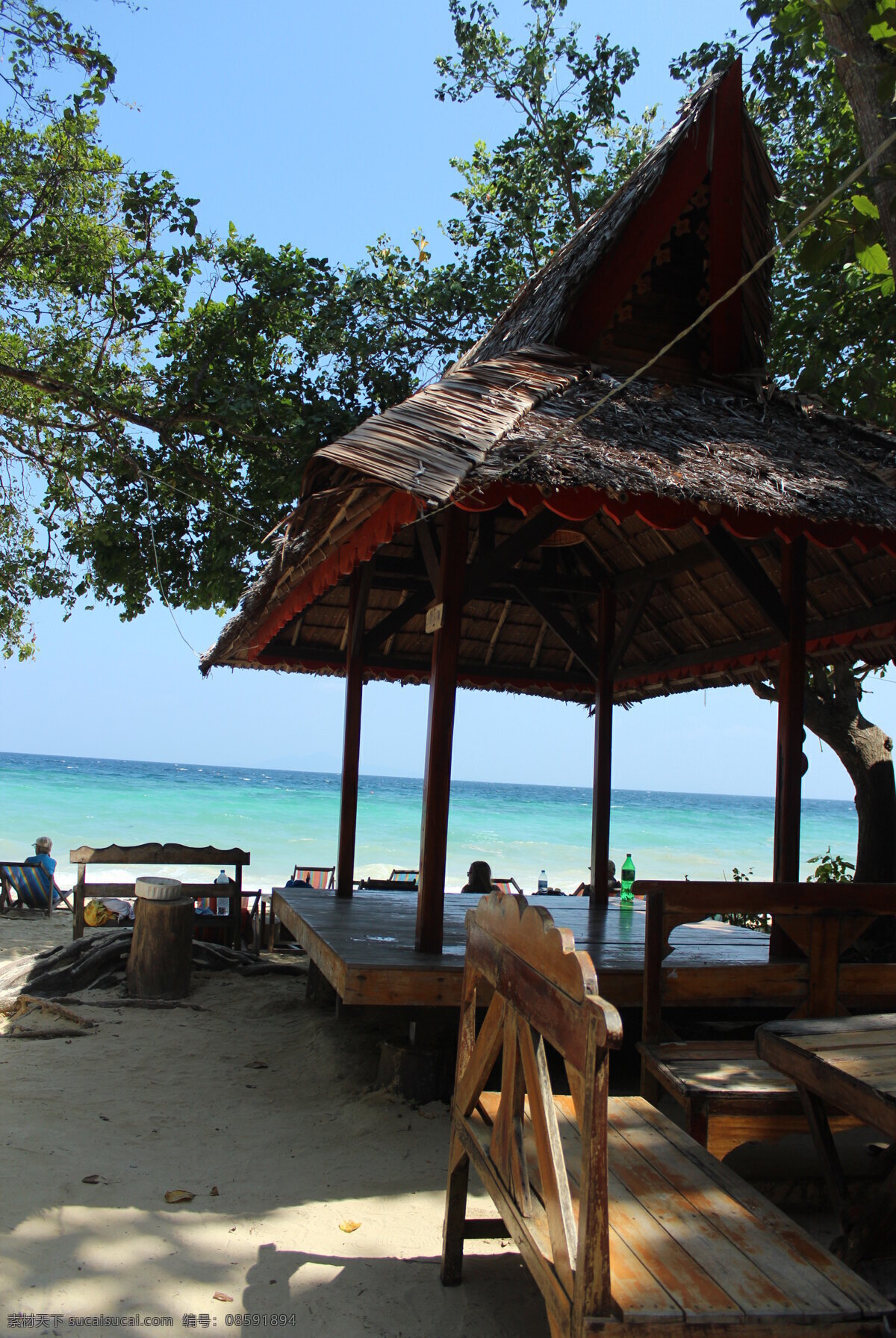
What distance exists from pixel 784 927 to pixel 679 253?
4049 mm

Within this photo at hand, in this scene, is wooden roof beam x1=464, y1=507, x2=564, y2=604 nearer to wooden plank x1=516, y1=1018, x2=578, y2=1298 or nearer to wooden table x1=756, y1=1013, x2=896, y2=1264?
wooden table x1=756, y1=1013, x2=896, y2=1264

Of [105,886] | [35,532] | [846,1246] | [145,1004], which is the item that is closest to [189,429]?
[35,532]

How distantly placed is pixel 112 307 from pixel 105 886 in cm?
551

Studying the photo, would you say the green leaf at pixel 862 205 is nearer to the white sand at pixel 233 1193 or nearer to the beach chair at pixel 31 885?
the white sand at pixel 233 1193

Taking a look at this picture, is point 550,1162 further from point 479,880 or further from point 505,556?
point 479,880

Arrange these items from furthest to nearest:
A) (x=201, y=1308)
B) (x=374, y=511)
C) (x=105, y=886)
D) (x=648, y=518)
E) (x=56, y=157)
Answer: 1. (x=56, y=157)
2. (x=105, y=886)
3. (x=374, y=511)
4. (x=648, y=518)
5. (x=201, y=1308)

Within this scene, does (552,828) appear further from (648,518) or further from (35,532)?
(648,518)

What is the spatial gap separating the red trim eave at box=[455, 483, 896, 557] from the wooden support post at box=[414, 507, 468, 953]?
522 millimetres

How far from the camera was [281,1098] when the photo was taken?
168 inches

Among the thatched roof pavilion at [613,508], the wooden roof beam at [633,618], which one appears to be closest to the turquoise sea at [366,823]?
the thatched roof pavilion at [613,508]

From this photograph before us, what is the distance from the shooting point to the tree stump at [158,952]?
20.1 feet

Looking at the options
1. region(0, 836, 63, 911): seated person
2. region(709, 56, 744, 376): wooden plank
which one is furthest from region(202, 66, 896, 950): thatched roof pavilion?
region(0, 836, 63, 911): seated person

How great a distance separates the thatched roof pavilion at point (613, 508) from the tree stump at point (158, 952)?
3.89 ft

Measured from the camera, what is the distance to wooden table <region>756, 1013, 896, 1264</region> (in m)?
2.13
